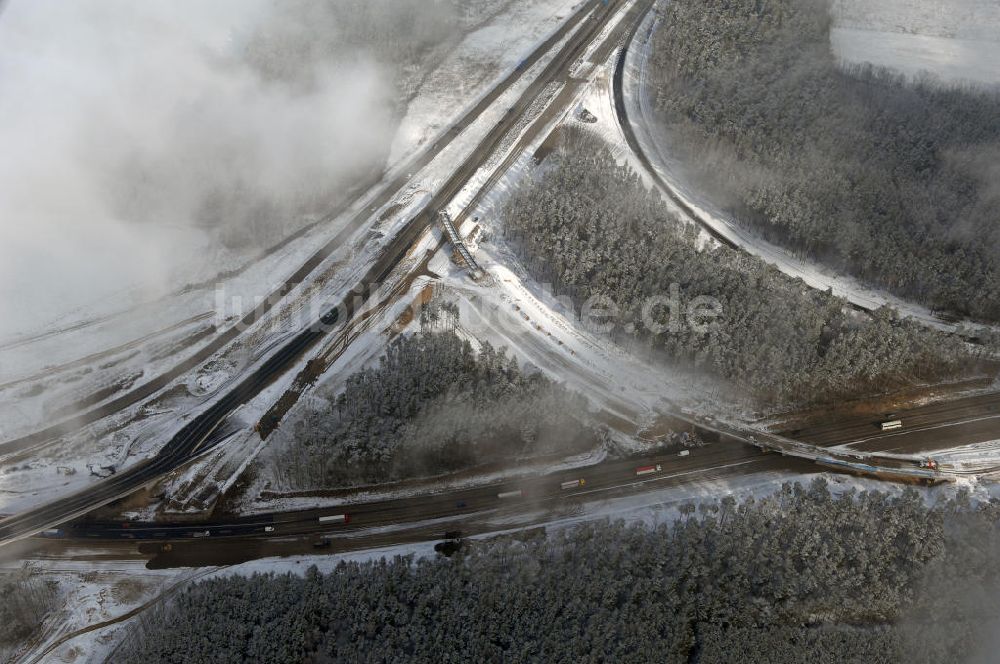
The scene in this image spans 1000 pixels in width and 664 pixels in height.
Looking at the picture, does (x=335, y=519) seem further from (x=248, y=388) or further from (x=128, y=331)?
(x=128, y=331)

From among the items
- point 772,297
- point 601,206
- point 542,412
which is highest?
point 601,206

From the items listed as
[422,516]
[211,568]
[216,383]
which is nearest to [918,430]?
[422,516]

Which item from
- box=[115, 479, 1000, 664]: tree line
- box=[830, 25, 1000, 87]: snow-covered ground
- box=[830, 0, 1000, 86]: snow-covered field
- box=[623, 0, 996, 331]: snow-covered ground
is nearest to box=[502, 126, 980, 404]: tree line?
box=[623, 0, 996, 331]: snow-covered ground

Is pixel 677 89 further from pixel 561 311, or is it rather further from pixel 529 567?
pixel 529 567

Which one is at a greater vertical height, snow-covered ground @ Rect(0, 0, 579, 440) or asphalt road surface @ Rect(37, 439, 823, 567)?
snow-covered ground @ Rect(0, 0, 579, 440)

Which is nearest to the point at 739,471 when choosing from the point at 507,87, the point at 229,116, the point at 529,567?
the point at 529,567

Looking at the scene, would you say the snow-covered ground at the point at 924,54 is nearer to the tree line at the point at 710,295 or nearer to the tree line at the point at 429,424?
the tree line at the point at 710,295

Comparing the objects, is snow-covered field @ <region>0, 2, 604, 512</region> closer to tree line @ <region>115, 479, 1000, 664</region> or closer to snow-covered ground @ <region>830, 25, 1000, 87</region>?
tree line @ <region>115, 479, 1000, 664</region>

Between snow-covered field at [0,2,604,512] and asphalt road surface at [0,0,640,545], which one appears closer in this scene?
asphalt road surface at [0,0,640,545]
